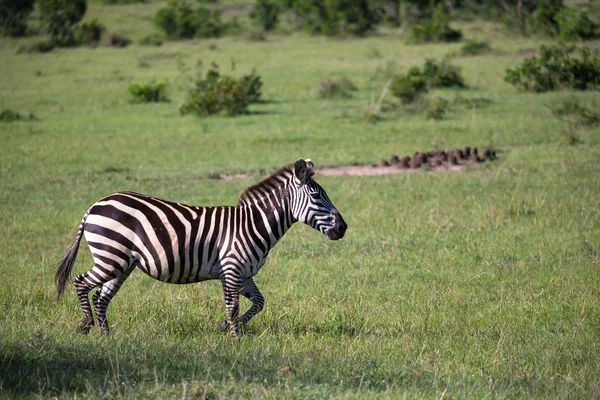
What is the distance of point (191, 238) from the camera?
655 centimetres

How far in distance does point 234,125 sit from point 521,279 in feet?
42.4

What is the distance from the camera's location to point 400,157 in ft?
54.6

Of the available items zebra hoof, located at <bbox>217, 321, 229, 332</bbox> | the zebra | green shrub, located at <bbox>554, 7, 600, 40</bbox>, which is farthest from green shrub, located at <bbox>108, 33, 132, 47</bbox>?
zebra hoof, located at <bbox>217, 321, 229, 332</bbox>

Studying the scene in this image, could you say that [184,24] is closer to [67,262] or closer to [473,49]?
[473,49]

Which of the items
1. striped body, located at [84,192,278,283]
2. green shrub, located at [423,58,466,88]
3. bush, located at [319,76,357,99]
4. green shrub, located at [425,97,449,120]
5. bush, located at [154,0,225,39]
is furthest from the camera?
bush, located at [154,0,225,39]

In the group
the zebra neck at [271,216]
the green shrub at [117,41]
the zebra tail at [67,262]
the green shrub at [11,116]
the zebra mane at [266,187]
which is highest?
the zebra mane at [266,187]

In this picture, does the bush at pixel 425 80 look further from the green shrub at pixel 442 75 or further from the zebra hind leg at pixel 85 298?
the zebra hind leg at pixel 85 298

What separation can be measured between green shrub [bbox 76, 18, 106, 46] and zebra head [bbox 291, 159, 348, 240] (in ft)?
120

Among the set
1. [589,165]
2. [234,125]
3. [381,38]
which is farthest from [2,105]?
[381,38]

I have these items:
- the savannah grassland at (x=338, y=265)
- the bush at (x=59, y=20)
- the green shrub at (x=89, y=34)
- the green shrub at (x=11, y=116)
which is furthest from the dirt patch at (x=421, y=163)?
the green shrub at (x=89, y=34)

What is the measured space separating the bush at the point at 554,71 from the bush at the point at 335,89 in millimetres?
4951

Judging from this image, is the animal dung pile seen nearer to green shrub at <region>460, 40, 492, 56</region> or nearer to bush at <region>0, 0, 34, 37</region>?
green shrub at <region>460, 40, 492, 56</region>

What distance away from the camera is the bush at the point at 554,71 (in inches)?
941

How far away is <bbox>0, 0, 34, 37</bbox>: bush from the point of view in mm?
42469
